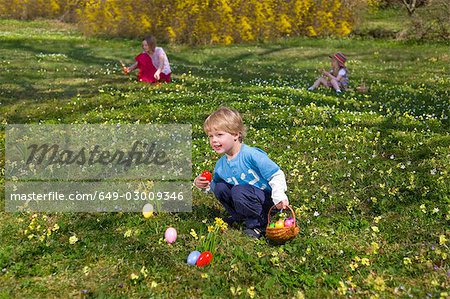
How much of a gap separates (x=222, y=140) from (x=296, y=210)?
173 cm

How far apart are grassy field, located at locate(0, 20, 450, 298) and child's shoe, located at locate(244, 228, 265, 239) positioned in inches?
4.1

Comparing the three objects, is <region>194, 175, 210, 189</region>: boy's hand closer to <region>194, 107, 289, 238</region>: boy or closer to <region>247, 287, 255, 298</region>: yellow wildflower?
<region>194, 107, 289, 238</region>: boy

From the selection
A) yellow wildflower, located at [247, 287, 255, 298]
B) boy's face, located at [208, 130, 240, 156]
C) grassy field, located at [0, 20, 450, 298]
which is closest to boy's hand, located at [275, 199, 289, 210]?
grassy field, located at [0, 20, 450, 298]

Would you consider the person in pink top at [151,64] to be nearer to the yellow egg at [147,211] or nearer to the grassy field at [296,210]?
the grassy field at [296,210]

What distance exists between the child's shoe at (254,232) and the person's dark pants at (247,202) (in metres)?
0.05

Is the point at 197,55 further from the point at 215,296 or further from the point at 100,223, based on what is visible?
the point at 215,296

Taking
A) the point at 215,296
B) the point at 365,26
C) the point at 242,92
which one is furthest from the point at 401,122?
the point at 365,26

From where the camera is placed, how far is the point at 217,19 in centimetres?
3136

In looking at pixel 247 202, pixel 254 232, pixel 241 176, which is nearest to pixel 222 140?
pixel 241 176

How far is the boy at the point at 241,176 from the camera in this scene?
591cm

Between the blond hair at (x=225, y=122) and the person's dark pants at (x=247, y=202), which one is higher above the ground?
the blond hair at (x=225, y=122)

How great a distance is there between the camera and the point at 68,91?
15.3 meters

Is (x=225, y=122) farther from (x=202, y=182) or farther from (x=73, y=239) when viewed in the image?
(x=73, y=239)

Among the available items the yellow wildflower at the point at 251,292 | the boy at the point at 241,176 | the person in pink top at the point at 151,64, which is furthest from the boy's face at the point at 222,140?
the person in pink top at the point at 151,64
